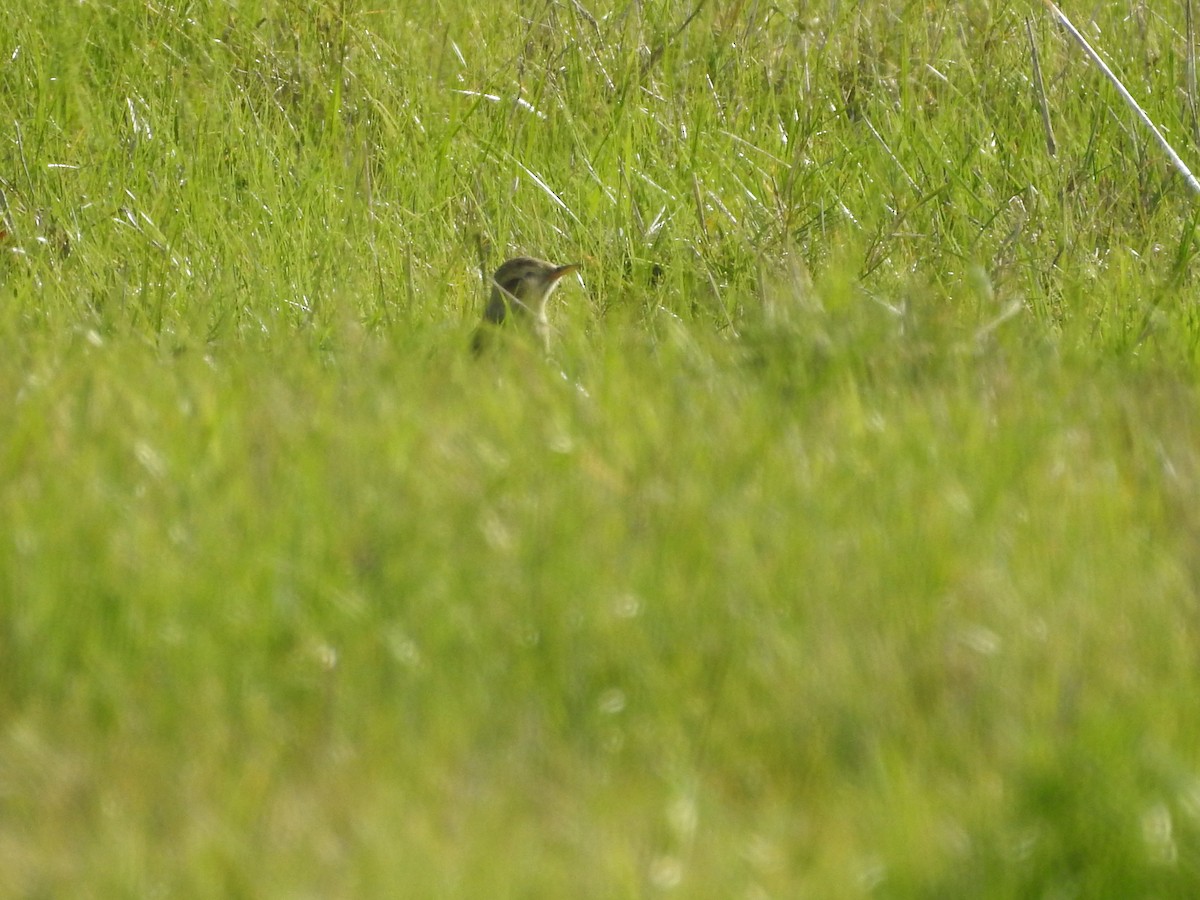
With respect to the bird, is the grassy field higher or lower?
higher

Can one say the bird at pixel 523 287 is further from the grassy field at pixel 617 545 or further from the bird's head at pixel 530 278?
the grassy field at pixel 617 545

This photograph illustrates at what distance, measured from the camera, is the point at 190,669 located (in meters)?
3.15

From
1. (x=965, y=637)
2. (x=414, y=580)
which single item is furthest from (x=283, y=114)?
(x=965, y=637)

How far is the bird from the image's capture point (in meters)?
5.53

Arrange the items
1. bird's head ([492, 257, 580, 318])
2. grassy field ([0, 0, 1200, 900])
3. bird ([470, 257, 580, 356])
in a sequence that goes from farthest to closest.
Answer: bird's head ([492, 257, 580, 318])
bird ([470, 257, 580, 356])
grassy field ([0, 0, 1200, 900])

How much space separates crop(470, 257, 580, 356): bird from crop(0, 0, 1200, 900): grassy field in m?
0.13

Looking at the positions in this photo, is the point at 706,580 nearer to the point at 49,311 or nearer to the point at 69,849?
the point at 69,849

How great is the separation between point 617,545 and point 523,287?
2452mm

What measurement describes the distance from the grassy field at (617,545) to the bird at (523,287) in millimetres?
125

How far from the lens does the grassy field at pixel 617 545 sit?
9.17 feet

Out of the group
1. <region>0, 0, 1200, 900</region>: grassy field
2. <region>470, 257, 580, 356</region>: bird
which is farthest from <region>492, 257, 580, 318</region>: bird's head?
<region>0, 0, 1200, 900</region>: grassy field

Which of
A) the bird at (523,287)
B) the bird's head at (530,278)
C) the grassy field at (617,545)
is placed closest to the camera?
the grassy field at (617,545)

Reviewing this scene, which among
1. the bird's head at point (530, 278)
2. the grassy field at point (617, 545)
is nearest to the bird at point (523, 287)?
the bird's head at point (530, 278)

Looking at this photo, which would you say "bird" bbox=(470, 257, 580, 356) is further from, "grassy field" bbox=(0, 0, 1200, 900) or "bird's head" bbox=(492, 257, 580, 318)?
"grassy field" bbox=(0, 0, 1200, 900)
